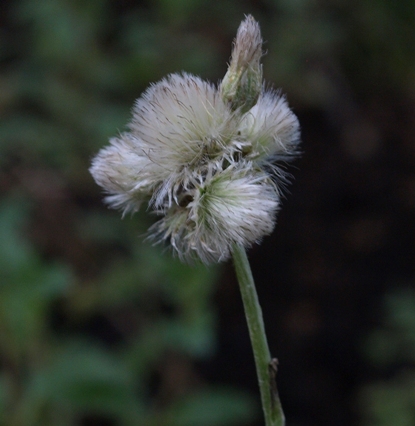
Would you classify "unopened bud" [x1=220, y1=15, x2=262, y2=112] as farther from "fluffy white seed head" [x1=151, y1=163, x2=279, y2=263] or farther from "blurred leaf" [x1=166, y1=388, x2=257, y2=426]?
"blurred leaf" [x1=166, y1=388, x2=257, y2=426]

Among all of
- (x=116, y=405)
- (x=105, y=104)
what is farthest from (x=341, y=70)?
(x=116, y=405)

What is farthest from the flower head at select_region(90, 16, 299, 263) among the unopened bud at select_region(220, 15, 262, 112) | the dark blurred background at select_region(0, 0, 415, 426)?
the dark blurred background at select_region(0, 0, 415, 426)

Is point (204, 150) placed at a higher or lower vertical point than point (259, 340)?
higher

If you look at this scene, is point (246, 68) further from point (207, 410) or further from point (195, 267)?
point (207, 410)

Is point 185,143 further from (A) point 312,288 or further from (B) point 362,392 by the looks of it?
(A) point 312,288

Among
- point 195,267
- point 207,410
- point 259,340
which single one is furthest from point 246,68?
point 207,410

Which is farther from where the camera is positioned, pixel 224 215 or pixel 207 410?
pixel 207 410
